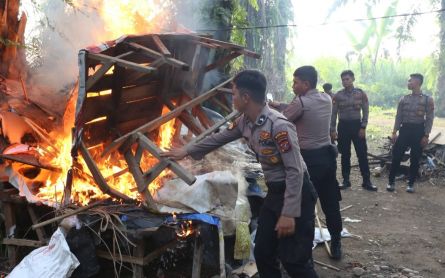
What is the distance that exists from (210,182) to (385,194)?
4.93 metres

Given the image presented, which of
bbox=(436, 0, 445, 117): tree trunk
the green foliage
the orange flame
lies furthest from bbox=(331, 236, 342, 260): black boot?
the green foliage

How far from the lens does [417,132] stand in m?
7.76

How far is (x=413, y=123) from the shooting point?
7.73 metres

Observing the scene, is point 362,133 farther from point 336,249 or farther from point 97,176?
point 97,176

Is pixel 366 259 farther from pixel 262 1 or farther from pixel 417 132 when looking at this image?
pixel 262 1

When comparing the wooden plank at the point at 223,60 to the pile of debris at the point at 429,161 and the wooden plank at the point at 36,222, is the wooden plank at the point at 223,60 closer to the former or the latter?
the wooden plank at the point at 36,222

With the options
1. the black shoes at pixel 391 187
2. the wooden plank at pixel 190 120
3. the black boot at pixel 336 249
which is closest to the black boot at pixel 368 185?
the black shoes at pixel 391 187

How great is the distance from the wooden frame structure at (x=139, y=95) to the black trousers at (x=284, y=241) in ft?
2.44

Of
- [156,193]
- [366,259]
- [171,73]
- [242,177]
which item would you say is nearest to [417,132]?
[366,259]

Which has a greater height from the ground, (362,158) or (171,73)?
(171,73)

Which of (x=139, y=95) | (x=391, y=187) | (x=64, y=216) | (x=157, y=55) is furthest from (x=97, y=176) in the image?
(x=391, y=187)

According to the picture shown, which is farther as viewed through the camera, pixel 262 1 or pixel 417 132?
pixel 262 1

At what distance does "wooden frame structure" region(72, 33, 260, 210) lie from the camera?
13.0 feet

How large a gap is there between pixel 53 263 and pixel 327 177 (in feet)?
9.94
